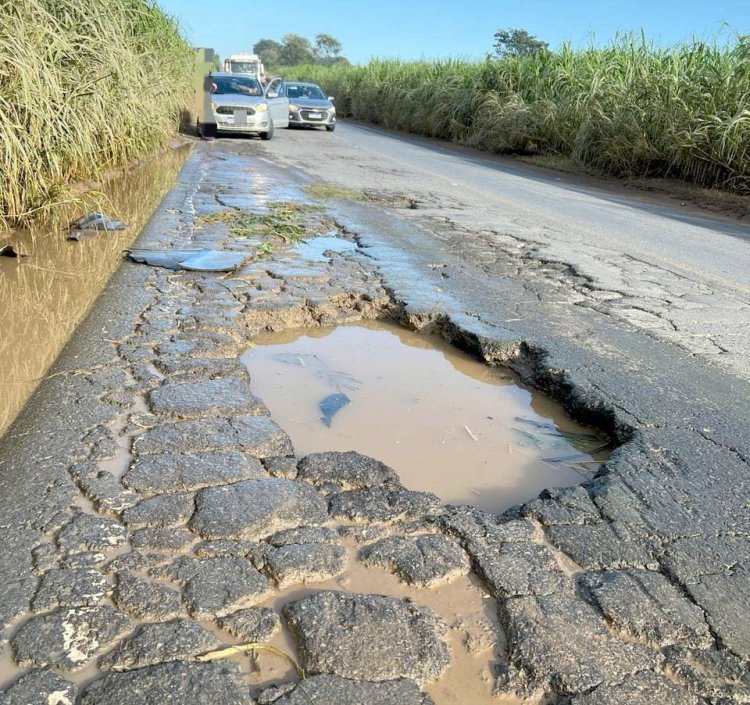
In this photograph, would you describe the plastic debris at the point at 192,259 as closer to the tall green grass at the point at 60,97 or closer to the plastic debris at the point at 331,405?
the tall green grass at the point at 60,97

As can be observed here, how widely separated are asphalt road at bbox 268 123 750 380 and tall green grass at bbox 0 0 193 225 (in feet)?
9.90

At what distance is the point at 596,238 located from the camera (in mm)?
7160

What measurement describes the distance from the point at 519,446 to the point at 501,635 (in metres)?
1.27

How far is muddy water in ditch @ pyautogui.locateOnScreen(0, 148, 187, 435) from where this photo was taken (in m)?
3.12

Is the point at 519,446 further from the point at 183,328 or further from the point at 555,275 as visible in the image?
the point at 555,275

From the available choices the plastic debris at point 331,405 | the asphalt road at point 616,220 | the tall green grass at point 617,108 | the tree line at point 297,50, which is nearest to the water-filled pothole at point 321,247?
the plastic debris at point 331,405

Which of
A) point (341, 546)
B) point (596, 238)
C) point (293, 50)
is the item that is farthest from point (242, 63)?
point (293, 50)

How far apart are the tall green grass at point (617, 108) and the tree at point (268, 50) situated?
9402 cm

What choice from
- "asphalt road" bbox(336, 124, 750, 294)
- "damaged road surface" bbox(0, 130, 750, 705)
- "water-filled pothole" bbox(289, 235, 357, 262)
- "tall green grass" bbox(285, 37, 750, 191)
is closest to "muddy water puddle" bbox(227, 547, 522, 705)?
"damaged road surface" bbox(0, 130, 750, 705)

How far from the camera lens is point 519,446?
296 centimetres

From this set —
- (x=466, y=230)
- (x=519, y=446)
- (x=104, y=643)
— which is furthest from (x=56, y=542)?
(x=466, y=230)

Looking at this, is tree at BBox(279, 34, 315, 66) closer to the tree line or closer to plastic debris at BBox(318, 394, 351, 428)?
the tree line

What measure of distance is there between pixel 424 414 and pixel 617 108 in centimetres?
1248

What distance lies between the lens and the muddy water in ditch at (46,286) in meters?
3.12
